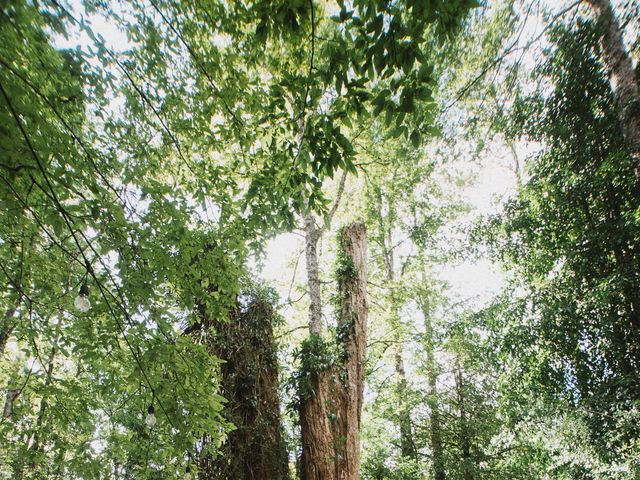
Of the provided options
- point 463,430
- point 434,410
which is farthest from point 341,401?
point 463,430

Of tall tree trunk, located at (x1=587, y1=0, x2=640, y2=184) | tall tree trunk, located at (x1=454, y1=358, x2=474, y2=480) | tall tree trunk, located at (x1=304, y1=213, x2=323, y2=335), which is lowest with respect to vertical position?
tall tree trunk, located at (x1=454, y1=358, x2=474, y2=480)

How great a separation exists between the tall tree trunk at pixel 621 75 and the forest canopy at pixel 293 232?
3cm

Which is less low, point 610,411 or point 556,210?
point 556,210

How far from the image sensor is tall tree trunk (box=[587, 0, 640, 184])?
3.86 metres

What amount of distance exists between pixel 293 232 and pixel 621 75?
4383 millimetres

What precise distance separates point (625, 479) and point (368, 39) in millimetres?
4892

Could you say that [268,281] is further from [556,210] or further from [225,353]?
[556,210]

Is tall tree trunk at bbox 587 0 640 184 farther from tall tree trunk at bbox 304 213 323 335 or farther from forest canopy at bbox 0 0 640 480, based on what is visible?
tall tree trunk at bbox 304 213 323 335

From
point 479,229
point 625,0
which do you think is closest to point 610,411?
point 479,229

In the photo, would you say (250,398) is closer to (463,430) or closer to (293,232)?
(293,232)

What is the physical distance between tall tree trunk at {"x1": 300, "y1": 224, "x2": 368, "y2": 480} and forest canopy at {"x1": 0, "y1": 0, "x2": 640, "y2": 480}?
0.02 metres

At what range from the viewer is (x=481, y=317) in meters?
5.53

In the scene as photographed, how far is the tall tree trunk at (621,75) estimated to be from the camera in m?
3.86

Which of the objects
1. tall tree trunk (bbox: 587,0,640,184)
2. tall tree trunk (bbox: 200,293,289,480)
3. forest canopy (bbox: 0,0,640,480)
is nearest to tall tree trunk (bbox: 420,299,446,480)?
forest canopy (bbox: 0,0,640,480)
